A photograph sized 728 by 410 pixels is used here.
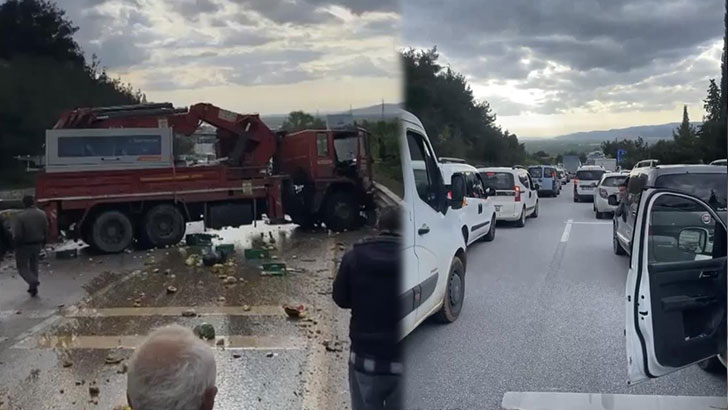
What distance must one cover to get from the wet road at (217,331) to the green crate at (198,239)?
1.16 m

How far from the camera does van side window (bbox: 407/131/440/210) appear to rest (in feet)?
5.20

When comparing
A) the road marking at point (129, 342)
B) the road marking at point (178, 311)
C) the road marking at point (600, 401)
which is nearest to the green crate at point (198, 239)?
the road marking at point (178, 311)

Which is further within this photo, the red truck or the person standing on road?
the person standing on road

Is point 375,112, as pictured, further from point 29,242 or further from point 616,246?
point 29,242

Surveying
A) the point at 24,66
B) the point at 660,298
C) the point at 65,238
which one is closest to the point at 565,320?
the point at 660,298

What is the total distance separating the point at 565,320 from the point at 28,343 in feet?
8.75

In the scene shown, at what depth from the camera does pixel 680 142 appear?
6.09ft

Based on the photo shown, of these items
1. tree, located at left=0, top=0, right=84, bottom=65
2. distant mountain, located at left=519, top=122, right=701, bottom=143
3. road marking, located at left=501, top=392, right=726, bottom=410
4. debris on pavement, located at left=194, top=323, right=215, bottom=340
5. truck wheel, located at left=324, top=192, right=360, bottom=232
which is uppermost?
tree, located at left=0, top=0, right=84, bottom=65

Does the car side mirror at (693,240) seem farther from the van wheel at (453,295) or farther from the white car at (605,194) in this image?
the white car at (605,194)

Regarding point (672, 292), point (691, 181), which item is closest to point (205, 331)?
point (672, 292)

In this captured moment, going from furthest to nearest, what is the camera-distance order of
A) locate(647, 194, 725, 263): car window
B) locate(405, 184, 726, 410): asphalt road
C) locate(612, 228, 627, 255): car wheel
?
locate(612, 228, 627, 255): car wheel
locate(405, 184, 726, 410): asphalt road
locate(647, 194, 725, 263): car window

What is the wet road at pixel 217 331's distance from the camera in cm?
284

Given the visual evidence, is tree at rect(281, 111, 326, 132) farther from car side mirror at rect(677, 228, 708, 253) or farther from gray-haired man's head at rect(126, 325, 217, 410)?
car side mirror at rect(677, 228, 708, 253)

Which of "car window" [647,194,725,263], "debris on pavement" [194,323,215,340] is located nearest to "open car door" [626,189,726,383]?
"car window" [647,194,725,263]
